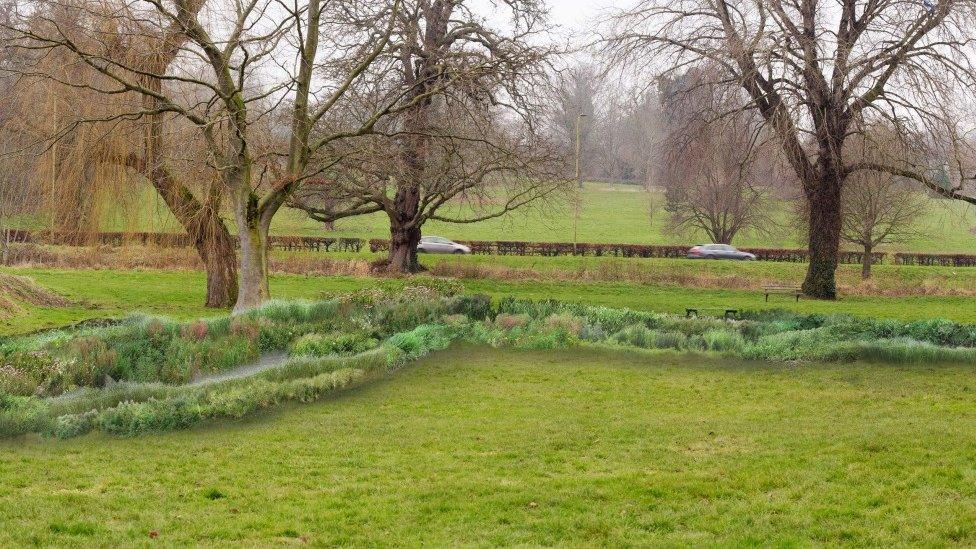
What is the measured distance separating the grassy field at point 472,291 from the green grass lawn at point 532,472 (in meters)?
11.1

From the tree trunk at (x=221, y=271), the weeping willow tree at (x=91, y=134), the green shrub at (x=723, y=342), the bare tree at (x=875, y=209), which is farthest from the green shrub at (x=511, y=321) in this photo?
the bare tree at (x=875, y=209)

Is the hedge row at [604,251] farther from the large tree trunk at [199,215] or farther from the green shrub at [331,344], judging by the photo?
the green shrub at [331,344]

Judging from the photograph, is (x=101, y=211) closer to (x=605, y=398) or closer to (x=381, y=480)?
(x=605, y=398)

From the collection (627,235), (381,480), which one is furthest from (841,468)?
(627,235)

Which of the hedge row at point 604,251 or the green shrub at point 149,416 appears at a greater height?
the hedge row at point 604,251

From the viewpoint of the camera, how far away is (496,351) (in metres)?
14.2

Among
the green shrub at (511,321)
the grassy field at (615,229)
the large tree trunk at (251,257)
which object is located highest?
the grassy field at (615,229)

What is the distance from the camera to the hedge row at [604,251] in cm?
4350

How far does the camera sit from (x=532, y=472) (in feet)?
25.9

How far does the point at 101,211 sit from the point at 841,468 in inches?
550

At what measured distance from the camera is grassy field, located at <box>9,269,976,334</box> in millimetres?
22312

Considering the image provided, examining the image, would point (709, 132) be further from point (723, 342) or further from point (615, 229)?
point (615, 229)

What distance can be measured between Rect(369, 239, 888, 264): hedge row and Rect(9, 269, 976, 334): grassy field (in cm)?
1070

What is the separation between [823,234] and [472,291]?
9975 millimetres
